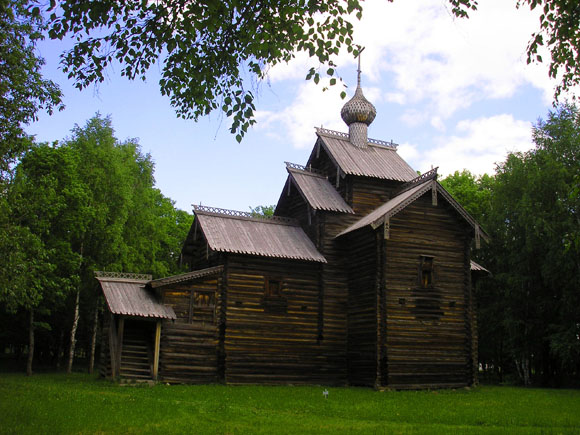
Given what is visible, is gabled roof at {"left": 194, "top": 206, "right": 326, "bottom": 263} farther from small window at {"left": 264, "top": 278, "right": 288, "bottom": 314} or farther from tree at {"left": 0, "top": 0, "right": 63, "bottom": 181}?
tree at {"left": 0, "top": 0, "right": 63, "bottom": 181}

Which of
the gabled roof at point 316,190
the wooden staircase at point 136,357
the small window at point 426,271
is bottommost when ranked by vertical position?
the wooden staircase at point 136,357

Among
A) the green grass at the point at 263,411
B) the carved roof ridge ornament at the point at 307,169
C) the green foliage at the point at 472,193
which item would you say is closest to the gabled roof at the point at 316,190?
the carved roof ridge ornament at the point at 307,169

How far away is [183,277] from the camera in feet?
82.5

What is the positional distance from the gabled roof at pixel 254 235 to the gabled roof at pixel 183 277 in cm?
100

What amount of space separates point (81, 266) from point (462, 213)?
935 inches

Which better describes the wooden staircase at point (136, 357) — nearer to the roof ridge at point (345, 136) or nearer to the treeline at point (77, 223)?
the treeline at point (77, 223)

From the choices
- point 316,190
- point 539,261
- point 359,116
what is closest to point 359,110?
point 359,116

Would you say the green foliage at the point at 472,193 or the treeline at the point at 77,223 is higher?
the green foliage at the point at 472,193

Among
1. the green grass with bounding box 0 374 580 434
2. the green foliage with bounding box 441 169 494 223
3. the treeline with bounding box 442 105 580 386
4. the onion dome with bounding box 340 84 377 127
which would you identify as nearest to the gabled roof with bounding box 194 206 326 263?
the green grass with bounding box 0 374 580 434

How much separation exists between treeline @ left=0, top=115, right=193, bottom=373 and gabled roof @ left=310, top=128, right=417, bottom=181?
45.6 feet

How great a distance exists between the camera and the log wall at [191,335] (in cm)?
2472

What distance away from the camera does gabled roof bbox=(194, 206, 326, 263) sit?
87.5 feet

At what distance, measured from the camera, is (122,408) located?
15828 millimetres

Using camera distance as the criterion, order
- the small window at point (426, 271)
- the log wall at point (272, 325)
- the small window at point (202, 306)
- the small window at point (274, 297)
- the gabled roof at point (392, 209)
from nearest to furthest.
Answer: the small window at point (202, 306)
the gabled roof at point (392, 209)
the log wall at point (272, 325)
the small window at point (274, 297)
the small window at point (426, 271)
